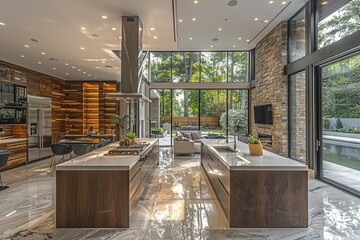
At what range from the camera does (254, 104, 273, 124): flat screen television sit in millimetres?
7707

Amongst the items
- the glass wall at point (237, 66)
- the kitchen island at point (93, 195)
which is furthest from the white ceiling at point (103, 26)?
the kitchen island at point (93, 195)

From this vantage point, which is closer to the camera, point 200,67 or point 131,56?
point 131,56

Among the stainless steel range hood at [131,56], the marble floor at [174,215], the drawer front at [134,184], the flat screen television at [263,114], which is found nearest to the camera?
the marble floor at [174,215]

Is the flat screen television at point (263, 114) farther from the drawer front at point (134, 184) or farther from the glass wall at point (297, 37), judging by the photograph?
the drawer front at point (134, 184)

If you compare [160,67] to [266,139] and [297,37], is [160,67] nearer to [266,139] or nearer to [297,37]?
[266,139]

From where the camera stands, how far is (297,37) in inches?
262

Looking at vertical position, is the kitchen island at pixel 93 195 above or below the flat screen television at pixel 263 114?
below

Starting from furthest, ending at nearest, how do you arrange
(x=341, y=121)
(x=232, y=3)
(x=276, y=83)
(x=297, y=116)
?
(x=276, y=83) → (x=297, y=116) → (x=232, y=3) → (x=341, y=121)

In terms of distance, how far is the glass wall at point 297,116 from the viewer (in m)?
6.25

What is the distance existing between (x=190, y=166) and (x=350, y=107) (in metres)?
4.36

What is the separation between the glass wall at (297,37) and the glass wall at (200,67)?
431 centimetres

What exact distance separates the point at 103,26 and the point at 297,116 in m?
5.73

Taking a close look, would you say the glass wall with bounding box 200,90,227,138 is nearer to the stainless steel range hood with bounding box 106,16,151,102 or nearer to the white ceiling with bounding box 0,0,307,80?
the white ceiling with bounding box 0,0,307,80

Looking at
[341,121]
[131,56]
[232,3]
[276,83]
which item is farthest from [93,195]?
[276,83]
